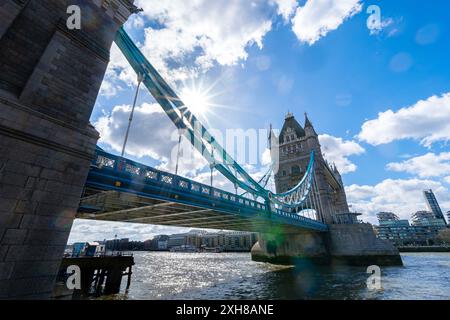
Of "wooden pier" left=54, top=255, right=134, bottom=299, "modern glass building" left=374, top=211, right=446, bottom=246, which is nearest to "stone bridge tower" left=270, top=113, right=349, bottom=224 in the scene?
"wooden pier" left=54, top=255, right=134, bottom=299

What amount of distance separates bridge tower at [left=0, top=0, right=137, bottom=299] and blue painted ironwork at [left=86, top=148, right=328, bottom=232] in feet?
10.2

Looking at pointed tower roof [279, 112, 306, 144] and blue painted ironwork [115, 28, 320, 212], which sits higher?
pointed tower roof [279, 112, 306, 144]

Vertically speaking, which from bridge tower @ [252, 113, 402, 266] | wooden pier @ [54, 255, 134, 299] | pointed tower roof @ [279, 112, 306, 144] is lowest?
wooden pier @ [54, 255, 134, 299]

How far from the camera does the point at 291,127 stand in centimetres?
5412

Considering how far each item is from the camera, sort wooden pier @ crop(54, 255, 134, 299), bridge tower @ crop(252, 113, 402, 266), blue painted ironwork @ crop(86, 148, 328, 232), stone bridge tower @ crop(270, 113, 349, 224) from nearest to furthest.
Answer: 1. blue painted ironwork @ crop(86, 148, 328, 232)
2. wooden pier @ crop(54, 255, 134, 299)
3. bridge tower @ crop(252, 113, 402, 266)
4. stone bridge tower @ crop(270, 113, 349, 224)

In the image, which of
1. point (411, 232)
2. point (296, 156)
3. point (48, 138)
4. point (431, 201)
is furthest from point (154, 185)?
point (431, 201)

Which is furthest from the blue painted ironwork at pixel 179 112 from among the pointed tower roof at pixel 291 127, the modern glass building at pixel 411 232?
the modern glass building at pixel 411 232

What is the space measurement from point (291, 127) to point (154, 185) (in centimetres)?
4829

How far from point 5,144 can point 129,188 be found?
567 centimetres

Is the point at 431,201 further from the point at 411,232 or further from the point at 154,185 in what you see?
the point at 154,185

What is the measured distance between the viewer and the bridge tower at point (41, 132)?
194 inches

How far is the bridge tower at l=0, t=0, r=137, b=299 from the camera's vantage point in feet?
16.2

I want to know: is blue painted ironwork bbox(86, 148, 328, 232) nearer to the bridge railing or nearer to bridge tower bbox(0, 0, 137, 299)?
the bridge railing

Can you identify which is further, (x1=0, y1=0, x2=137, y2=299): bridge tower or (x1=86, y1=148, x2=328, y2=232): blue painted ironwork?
(x1=86, y1=148, x2=328, y2=232): blue painted ironwork
